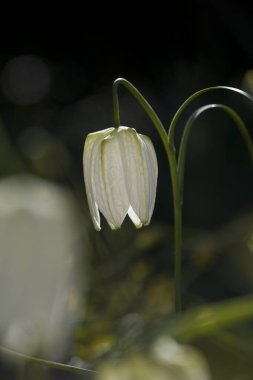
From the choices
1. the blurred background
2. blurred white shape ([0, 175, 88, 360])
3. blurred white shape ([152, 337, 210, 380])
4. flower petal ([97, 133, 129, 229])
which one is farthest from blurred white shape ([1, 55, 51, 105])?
blurred white shape ([152, 337, 210, 380])

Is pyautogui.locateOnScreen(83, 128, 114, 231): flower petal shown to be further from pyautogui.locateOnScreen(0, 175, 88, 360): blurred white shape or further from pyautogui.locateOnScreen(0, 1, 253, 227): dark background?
pyautogui.locateOnScreen(0, 1, 253, 227): dark background

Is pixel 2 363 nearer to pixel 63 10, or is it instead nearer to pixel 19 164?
pixel 19 164

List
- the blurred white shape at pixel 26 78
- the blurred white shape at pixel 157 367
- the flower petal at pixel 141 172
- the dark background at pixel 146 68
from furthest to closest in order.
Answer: the blurred white shape at pixel 26 78
the dark background at pixel 146 68
the flower petal at pixel 141 172
the blurred white shape at pixel 157 367

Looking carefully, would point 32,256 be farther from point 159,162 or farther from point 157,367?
point 159,162

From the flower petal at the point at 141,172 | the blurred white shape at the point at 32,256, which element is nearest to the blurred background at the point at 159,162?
the blurred white shape at the point at 32,256

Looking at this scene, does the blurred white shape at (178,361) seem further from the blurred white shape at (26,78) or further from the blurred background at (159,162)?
the blurred white shape at (26,78)

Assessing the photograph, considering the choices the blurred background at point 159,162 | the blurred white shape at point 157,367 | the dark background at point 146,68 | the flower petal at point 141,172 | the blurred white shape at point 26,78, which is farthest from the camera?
the blurred white shape at point 26,78
